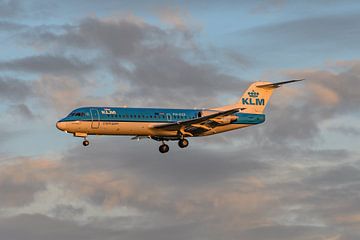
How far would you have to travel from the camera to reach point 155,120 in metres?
108

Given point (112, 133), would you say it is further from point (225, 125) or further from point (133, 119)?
point (225, 125)

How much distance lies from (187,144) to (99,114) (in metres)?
11.6

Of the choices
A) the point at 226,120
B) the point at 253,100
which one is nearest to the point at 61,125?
the point at 226,120

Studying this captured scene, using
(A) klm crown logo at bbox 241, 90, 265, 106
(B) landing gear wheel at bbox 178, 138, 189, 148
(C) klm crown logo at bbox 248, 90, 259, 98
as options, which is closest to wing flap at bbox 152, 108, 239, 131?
(B) landing gear wheel at bbox 178, 138, 189, 148

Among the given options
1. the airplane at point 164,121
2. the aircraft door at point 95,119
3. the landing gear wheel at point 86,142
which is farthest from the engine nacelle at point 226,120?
the landing gear wheel at point 86,142

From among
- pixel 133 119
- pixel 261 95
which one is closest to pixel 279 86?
pixel 261 95

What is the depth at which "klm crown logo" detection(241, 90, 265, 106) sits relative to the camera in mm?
117062

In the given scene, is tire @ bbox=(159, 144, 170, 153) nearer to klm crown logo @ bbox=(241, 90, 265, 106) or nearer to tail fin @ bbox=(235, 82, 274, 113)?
tail fin @ bbox=(235, 82, 274, 113)

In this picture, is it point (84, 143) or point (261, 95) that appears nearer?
point (84, 143)

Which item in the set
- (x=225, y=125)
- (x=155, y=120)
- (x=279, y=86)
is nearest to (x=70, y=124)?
(x=155, y=120)

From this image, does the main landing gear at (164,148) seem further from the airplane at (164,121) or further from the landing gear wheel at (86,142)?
the landing gear wheel at (86,142)

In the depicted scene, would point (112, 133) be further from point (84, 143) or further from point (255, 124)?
point (255, 124)

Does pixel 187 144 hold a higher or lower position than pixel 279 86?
lower

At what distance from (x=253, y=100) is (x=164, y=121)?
45.7 ft
